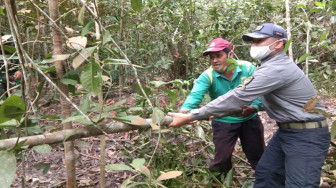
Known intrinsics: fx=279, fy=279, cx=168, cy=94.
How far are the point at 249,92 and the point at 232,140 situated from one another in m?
0.94

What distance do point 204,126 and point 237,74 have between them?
0.90 meters

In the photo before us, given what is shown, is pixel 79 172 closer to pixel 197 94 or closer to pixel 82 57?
pixel 197 94

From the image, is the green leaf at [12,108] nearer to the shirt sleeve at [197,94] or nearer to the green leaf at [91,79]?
the green leaf at [91,79]

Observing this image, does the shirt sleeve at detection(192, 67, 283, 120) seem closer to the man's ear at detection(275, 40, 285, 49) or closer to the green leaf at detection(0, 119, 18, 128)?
the man's ear at detection(275, 40, 285, 49)

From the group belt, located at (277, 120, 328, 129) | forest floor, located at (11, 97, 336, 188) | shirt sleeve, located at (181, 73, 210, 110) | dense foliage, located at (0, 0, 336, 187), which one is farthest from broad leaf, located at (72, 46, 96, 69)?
belt, located at (277, 120, 328, 129)

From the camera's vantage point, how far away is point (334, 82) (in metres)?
5.38

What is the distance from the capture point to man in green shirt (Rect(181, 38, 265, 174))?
8.76ft

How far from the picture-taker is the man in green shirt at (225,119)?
2670 millimetres

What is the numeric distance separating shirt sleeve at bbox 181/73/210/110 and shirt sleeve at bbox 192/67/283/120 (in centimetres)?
59

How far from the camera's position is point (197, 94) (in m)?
2.69

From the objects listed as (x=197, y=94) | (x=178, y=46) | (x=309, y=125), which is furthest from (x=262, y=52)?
(x=178, y=46)

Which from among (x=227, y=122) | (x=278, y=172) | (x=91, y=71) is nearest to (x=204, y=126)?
(x=227, y=122)

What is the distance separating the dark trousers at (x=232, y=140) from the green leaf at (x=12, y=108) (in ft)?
6.93

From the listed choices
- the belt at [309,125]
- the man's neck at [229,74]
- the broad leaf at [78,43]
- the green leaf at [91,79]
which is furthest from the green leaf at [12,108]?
the man's neck at [229,74]
